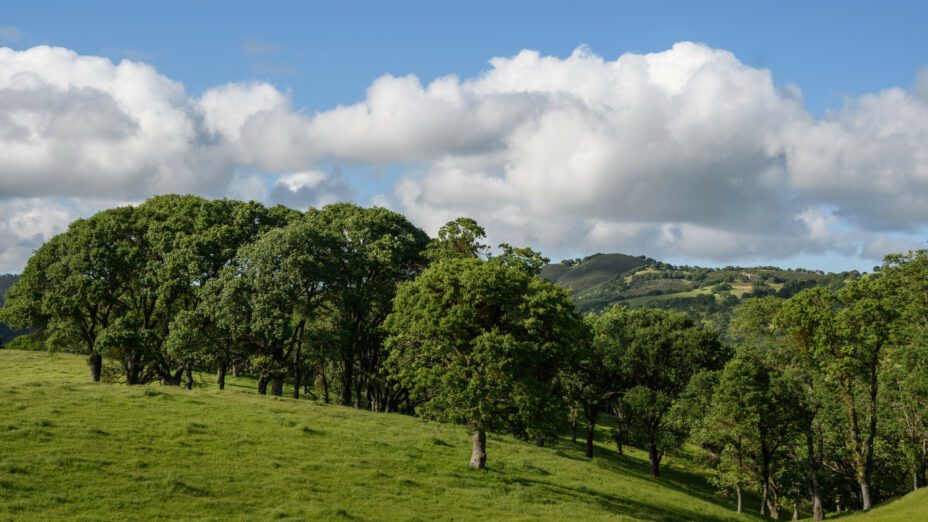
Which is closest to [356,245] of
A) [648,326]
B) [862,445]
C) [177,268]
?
[177,268]

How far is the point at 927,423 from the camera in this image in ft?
220

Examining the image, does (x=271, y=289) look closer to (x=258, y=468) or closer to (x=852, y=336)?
(x=258, y=468)

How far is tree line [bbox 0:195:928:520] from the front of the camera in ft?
192

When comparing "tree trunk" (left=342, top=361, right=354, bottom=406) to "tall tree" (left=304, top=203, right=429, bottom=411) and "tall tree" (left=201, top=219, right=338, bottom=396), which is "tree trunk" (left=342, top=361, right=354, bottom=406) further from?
"tall tree" (left=201, top=219, right=338, bottom=396)

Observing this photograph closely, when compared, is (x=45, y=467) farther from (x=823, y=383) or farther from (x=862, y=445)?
(x=862, y=445)

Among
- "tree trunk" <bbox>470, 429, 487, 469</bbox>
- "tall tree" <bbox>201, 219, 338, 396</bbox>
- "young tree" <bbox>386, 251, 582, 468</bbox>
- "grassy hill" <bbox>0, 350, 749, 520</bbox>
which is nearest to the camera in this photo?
"grassy hill" <bbox>0, 350, 749, 520</bbox>

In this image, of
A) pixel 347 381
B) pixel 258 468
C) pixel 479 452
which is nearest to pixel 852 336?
pixel 479 452

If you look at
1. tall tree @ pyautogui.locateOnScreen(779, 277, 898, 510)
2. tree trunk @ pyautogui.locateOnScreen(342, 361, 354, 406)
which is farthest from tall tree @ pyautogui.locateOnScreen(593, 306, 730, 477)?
tree trunk @ pyautogui.locateOnScreen(342, 361, 354, 406)

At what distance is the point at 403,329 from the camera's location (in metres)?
48.6

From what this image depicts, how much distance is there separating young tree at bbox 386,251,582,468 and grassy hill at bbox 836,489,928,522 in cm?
2368

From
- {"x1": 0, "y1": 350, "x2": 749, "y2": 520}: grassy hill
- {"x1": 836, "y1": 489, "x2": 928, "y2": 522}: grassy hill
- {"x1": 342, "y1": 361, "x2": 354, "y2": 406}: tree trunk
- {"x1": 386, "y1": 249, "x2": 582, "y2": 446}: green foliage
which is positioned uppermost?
{"x1": 386, "y1": 249, "x2": 582, "y2": 446}: green foliage

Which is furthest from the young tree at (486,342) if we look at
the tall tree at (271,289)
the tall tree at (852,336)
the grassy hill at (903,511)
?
the tall tree at (852,336)

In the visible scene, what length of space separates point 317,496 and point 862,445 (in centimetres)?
5113

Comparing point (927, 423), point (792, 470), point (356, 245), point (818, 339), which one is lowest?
point (792, 470)
